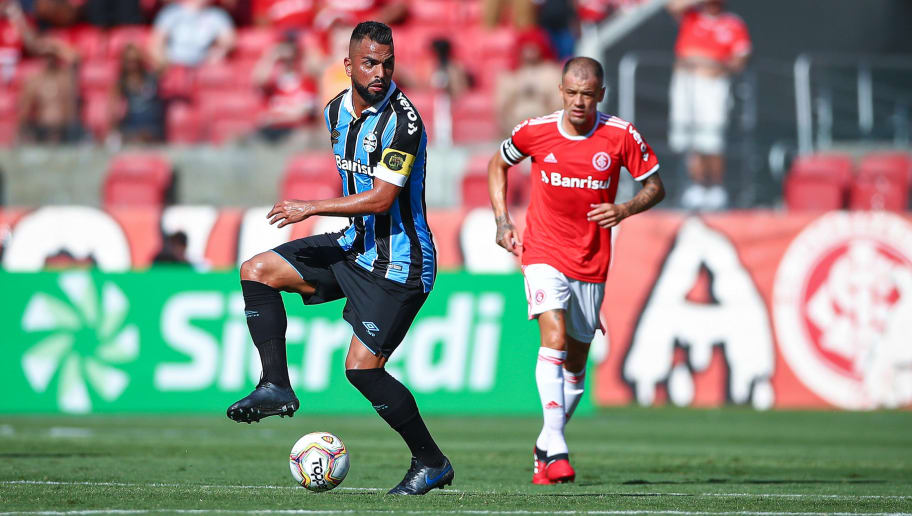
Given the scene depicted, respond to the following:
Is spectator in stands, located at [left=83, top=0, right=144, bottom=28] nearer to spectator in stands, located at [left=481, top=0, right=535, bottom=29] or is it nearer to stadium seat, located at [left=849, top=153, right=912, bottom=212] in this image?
spectator in stands, located at [left=481, top=0, right=535, bottom=29]

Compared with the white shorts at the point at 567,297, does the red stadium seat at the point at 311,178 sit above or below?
above

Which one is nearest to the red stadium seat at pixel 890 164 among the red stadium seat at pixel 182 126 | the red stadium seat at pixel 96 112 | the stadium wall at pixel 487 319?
the stadium wall at pixel 487 319

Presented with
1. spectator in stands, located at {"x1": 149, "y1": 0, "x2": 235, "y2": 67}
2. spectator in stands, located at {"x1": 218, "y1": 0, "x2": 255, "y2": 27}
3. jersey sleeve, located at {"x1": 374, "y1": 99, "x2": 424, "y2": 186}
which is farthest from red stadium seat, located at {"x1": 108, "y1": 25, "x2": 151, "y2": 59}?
jersey sleeve, located at {"x1": 374, "y1": 99, "x2": 424, "y2": 186}

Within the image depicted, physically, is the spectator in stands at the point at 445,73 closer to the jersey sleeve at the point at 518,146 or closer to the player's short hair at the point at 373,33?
the jersey sleeve at the point at 518,146

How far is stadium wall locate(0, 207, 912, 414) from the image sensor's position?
45.8 ft

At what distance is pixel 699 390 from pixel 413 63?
20.4 feet

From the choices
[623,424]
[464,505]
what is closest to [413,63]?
[623,424]

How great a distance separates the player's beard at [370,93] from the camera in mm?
6727

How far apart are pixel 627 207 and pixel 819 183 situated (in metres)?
8.79

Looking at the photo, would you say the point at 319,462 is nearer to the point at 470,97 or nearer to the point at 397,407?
the point at 397,407

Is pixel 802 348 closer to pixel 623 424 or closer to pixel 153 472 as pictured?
pixel 623 424

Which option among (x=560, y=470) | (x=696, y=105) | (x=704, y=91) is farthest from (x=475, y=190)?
(x=560, y=470)

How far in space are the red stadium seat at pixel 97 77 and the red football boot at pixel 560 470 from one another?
1346cm

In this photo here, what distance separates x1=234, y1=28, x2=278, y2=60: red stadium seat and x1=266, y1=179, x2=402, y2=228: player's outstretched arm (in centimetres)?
1352
